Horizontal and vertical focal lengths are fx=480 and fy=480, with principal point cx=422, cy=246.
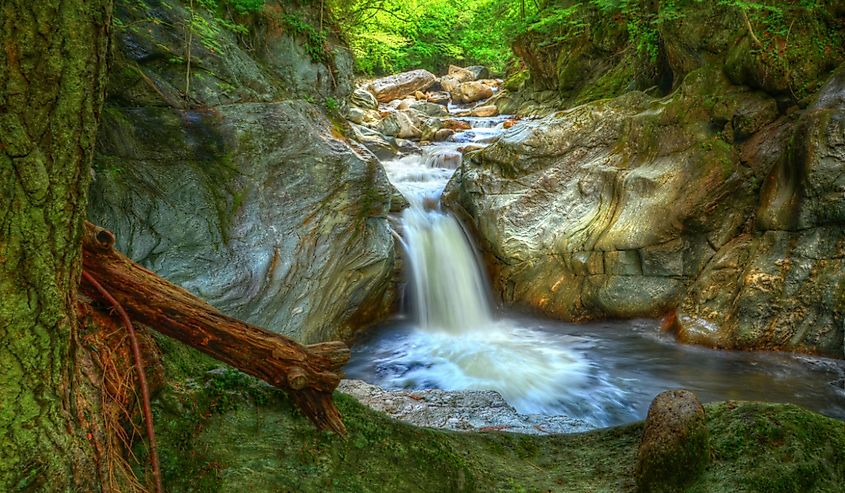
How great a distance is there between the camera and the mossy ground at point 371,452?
5.97 feet

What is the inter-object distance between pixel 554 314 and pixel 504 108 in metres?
12.5

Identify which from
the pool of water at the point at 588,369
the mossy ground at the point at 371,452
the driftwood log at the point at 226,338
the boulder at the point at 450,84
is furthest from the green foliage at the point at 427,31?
the mossy ground at the point at 371,452

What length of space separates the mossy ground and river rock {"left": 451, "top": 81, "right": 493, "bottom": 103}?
72.2ft

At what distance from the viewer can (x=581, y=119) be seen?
9070mm

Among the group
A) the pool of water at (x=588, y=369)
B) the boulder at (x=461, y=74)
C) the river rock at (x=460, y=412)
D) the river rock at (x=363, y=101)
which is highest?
the boulder at (x=461, y=74)

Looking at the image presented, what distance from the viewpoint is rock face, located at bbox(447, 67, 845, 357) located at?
21.2 feet

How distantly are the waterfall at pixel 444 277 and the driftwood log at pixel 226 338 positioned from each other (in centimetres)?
637

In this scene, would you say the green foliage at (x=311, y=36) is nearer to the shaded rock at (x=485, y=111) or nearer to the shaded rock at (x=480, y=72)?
the shaded rock at (x=485, y=111)

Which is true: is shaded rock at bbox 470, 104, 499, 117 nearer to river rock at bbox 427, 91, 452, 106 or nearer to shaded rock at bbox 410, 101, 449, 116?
shaded rock at bbox 410, 101, 449, 116

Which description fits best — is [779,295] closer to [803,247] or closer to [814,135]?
[803,247]

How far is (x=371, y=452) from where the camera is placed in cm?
211

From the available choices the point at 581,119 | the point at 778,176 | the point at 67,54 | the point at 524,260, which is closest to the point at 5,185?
the point at 67,54

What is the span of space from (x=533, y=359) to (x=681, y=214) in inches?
129

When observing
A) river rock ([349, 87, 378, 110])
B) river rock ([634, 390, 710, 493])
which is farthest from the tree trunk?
river rock ([349, 87, 378, 110])
